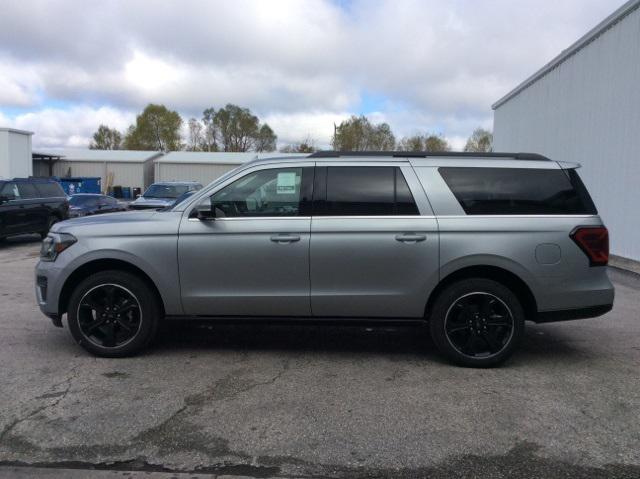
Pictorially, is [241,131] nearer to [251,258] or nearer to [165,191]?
[165,191]

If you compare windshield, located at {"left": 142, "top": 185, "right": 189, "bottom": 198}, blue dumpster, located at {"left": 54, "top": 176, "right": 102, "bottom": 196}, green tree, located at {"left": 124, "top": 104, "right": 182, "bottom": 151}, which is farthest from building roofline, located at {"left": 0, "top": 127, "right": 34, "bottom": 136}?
green tree, located at {"left": 124, "top": 104, "right": 182, "bottom": 151}

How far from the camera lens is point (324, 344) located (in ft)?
19.5

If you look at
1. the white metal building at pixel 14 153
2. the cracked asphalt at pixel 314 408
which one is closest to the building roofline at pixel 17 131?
the white metal building at pixel 14 153

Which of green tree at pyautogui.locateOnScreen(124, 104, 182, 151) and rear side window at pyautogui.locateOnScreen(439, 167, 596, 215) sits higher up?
green tree at pyautogui.locateOnScreen(124, 104, 182, 151)

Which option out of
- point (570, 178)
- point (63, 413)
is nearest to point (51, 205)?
point (63, 413)

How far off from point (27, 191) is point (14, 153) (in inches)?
639

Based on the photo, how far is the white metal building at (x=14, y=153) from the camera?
28.6 meters

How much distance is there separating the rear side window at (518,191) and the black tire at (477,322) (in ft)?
2.28

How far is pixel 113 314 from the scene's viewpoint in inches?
210

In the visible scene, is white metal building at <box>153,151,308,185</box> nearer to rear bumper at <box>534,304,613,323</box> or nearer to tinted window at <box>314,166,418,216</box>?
tinted window at <box>314,166,418,216</box>

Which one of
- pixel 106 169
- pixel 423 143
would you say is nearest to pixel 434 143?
pixel 423 143

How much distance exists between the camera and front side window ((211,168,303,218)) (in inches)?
207

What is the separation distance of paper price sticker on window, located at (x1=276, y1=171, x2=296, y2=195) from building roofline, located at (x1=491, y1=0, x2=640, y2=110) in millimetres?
9374

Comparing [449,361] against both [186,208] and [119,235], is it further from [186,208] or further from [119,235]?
[119,235]
